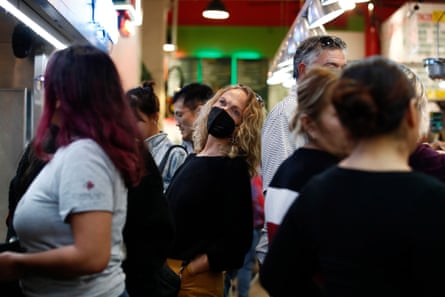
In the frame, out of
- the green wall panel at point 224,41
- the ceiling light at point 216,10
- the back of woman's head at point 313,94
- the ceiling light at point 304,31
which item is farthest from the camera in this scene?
the green wall panel at point 224,41

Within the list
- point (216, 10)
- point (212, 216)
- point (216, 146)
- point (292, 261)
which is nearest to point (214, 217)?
point (212, 216)

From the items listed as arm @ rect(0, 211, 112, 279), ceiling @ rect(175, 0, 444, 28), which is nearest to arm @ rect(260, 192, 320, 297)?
arm @ rect(0, 211, 112, 279)

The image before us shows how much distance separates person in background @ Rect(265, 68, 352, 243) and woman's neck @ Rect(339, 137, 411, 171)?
334 mm

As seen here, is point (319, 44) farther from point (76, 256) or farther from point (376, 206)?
point (76, 256)

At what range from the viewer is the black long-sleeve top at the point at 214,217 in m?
2.70

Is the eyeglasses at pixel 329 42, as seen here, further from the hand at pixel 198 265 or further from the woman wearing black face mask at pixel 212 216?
the hand at pixel 198 265

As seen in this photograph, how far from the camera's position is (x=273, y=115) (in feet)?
8.69

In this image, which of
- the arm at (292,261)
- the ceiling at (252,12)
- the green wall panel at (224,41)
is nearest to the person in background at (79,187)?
the arm at (292,261)

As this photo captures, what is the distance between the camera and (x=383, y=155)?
142 cm

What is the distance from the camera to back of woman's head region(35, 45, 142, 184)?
1648mm

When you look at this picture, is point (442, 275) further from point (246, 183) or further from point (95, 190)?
point (246, 183)

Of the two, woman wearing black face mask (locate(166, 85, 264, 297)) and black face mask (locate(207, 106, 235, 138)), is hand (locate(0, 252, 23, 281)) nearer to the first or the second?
woman wearing black face mask (locate(166, 85, 264, 297))

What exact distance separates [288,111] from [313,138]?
0.71 meters

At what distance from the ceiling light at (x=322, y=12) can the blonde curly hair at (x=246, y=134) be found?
122 centimetres
